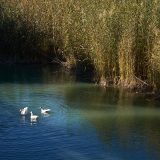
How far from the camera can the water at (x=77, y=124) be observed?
13398 millimetres

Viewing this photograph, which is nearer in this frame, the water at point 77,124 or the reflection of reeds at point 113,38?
the water at point 77,124

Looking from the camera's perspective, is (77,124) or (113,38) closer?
(77,124)

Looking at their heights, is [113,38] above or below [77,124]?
above

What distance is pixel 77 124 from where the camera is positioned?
1617 centimetres

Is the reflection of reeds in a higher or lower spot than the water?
higher

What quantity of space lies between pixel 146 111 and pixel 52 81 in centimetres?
775

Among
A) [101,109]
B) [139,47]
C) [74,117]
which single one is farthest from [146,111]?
[139,47]

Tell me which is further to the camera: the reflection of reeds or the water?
the reflection of reeds

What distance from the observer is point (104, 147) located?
1388cm

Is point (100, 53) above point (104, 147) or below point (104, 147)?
above

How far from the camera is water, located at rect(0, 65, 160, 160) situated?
1340cm

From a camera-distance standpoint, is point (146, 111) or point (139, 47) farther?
point (139, 47)

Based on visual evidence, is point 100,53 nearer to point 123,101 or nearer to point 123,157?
point 123,101

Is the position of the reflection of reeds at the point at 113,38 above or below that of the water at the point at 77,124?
above
